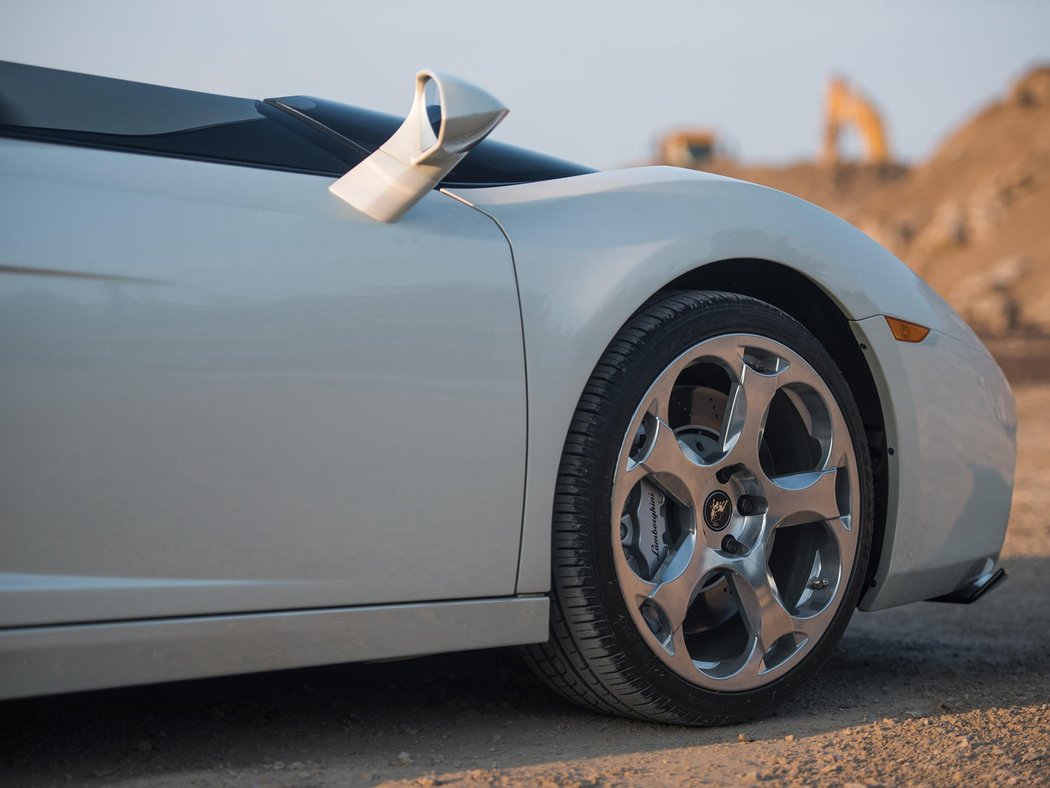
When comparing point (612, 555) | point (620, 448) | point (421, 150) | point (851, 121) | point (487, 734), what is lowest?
point (487, 734)

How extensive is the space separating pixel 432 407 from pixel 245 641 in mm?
509

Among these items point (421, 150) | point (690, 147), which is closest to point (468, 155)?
point (421, 150)

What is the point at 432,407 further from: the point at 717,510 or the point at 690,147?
the point at 690,147

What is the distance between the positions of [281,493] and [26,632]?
1.45 feet

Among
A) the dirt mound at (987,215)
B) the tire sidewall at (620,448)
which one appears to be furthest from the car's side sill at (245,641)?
the dirt mound at (987,215)

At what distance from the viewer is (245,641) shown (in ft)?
6.45

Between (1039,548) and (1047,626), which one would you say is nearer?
(1047,626)

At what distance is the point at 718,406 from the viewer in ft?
8.54

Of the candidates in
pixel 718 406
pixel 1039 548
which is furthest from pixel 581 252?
pixel 1039 548

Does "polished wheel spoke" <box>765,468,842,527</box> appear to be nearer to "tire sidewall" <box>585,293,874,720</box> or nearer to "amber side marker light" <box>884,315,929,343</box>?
"tire sidewall" <box>585,293,874,720</box>

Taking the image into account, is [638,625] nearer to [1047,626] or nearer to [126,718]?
[126,718]

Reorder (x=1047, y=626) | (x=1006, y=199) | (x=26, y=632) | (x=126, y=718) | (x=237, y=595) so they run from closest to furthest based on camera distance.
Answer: (x=26, y=632), (x=237, y=595), (x=126, y=718), (x=1047, y=626), (x=1006, y=199)

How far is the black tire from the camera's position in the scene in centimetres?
222

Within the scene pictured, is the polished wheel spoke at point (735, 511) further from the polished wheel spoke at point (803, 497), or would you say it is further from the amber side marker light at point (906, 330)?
the amber side marker light at point (906, 330)
